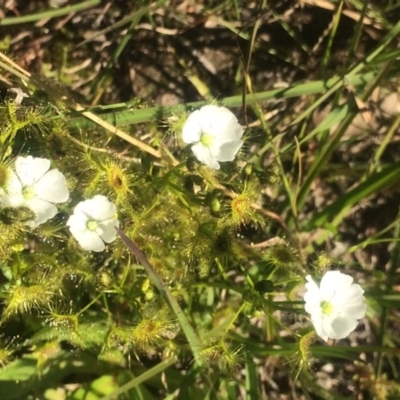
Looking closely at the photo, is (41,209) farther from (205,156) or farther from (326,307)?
(326,307)

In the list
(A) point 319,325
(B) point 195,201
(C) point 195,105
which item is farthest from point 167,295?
(C) point 195,105

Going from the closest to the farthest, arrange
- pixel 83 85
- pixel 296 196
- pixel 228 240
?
1. pixel 228 240
2. pixel 296 196
3. pixel 83 85

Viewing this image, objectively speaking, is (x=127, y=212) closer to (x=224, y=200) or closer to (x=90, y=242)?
(x=90, y=242)

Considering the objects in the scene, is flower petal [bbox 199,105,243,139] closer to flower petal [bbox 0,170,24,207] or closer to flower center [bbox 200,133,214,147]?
flower center [bbox 200,133,214,147]

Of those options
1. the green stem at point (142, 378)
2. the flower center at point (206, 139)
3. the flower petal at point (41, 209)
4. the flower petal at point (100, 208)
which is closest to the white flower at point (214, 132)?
the flower center at point (206, 139)

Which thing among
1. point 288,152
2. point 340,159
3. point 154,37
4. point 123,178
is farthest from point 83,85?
point 340,159

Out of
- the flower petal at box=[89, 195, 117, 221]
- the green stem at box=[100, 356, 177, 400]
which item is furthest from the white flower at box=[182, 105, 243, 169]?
the green stem at box=[100, 356, 177, 400]
